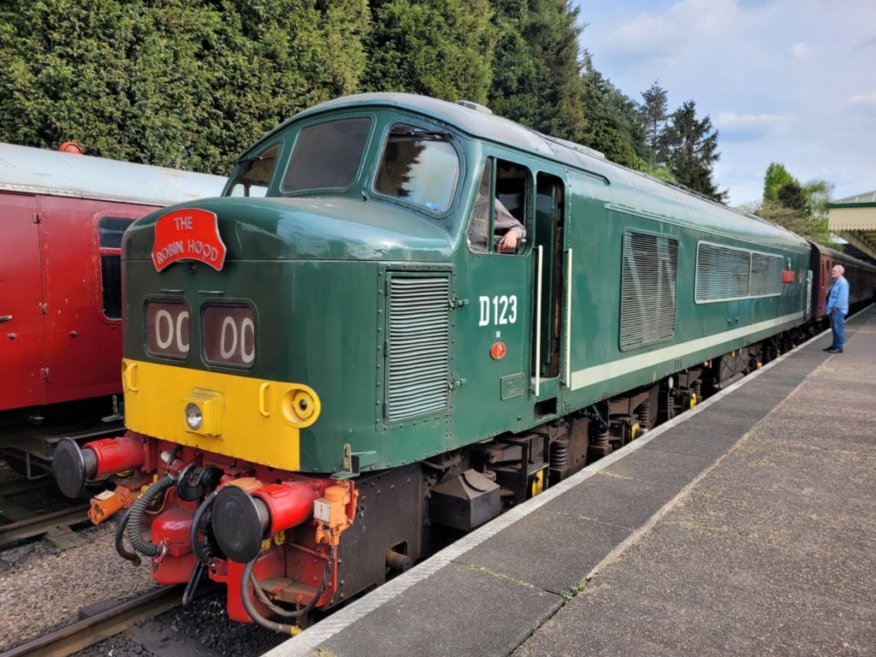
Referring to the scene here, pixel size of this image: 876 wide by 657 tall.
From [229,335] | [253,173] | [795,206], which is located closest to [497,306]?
[229,335]

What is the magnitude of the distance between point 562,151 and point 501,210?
1099mm

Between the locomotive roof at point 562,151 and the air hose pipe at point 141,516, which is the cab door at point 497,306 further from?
the air hose pipe at point 141,516

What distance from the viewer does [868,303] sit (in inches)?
1560

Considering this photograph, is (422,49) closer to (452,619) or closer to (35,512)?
(35,512)

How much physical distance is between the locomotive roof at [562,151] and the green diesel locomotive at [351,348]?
33 millimetres

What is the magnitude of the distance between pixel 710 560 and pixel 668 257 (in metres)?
4.00

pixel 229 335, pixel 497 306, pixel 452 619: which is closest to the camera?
pixel 452 619

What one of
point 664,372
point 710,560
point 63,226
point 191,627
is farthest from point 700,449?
point 63,226

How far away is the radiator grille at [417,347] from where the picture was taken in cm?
354

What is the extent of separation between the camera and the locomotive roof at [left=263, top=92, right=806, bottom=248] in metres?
4.22

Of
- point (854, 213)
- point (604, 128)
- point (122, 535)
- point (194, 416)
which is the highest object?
point (604, 128)

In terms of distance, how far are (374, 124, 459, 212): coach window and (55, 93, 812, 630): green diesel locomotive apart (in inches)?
0.5

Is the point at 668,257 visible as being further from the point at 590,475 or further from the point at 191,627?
the point at 191,627

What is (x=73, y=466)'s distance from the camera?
404 centimetres
